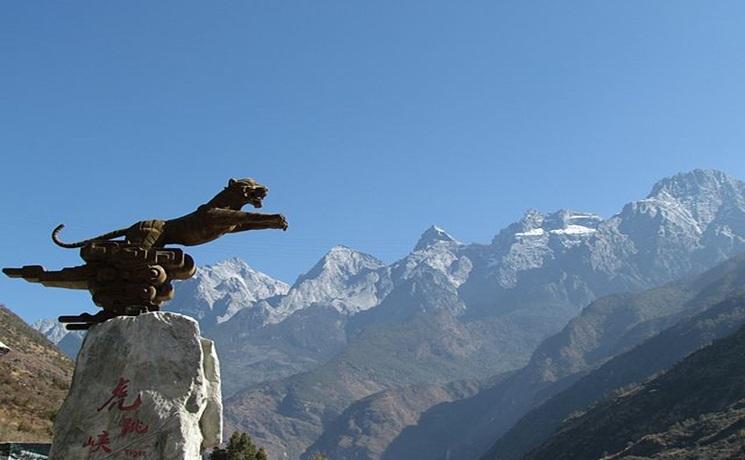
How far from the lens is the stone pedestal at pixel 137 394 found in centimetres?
798

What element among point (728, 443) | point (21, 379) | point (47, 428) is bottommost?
point (728, 443)

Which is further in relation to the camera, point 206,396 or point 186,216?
point 186,216

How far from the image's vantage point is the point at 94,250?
8.62 m

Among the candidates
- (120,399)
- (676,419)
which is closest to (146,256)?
(120,399)

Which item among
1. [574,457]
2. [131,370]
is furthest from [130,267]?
[574,457]

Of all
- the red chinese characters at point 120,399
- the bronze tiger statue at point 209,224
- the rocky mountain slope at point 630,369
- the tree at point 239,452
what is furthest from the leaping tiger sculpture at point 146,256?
the rocky mountain slope at point 630,369

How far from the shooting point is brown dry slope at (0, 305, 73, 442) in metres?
24.6

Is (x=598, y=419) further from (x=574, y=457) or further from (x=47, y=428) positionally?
(x=47, y=428)

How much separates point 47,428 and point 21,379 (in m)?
12.0

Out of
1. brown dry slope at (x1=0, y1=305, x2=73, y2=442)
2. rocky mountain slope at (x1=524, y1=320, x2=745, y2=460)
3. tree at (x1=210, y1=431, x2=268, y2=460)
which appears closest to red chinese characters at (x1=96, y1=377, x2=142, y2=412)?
brown dry slope at (x1=0, y1=305, x2=73, y2=442)

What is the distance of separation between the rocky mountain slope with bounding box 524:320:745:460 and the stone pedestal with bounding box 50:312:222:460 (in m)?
62.6

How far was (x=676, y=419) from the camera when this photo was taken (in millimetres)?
85688

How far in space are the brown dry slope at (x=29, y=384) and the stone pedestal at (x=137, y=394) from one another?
14289 millimetres

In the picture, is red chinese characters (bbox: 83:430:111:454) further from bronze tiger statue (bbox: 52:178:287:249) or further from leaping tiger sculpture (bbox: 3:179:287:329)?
bronze tiger statue (bbox: 52:178:287:249)
